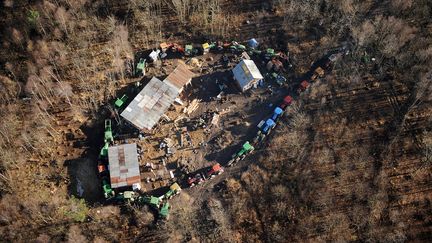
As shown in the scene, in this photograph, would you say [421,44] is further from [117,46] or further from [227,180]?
[117,46]

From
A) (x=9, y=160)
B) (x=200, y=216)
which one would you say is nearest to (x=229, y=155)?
(x=200, y=216)

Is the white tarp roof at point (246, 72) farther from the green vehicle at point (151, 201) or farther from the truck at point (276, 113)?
the green vehicle at point (151, 201)

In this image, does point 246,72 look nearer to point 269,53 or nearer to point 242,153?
point 269,53

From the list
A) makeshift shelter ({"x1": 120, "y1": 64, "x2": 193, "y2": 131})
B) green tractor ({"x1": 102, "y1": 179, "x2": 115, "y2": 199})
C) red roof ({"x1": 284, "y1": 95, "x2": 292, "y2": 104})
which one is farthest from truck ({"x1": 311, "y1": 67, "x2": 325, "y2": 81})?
green tractor ({"x1": 102, "y1": 179, "x2": 115, "y2": 199})

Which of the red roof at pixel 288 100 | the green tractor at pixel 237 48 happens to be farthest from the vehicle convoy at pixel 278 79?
the green tractor at pixel 237 48

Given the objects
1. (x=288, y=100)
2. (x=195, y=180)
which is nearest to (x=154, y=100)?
(x=195, y=180)

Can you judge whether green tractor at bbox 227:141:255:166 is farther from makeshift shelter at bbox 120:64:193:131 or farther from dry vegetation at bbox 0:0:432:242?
makeshift shelter at bbox 120:64:193:131
